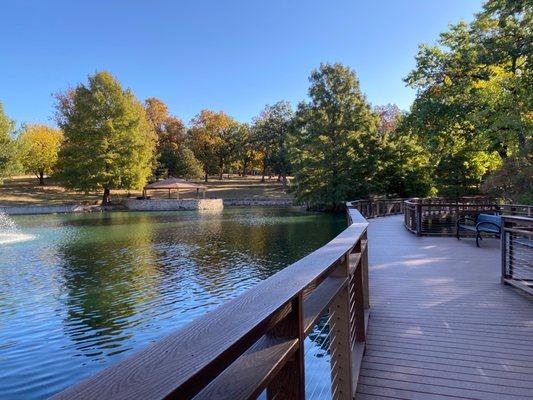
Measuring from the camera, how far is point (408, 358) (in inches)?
Result: 136

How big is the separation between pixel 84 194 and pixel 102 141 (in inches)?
315

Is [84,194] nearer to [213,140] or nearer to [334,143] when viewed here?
[213,140]

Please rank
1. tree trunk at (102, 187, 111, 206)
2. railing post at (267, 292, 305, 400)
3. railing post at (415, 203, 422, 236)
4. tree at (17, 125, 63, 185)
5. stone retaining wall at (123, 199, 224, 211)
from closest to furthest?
railing post at (267, 292, 305, 400), railing post at (415, 203, 422, 236), stone retaining wall at (123, 199, 224, 211), tree trunk at (102, 187, 111, 206), tree at (17, 125, 63, 185)

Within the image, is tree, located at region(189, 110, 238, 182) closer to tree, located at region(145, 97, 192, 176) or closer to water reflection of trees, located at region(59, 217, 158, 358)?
tree, located at region(145, 97, 192, 176)

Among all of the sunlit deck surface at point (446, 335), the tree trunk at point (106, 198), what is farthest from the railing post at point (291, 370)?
the tree trunk at point (106, 198)

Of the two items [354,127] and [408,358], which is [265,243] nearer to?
[408,358]

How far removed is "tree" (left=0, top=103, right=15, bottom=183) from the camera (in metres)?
38.4

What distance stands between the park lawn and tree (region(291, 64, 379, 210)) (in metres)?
8.49

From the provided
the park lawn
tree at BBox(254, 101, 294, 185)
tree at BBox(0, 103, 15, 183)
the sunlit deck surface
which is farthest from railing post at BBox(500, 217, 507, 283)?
tree at BBox(254, 101, 294, 185)

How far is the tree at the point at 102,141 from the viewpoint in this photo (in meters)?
40.7

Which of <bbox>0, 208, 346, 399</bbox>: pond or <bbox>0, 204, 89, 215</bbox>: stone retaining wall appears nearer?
<bbox>0, 208, 346, 399</bbox>: pond

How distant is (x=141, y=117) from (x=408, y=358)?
144ft

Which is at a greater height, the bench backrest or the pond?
the bench backrest

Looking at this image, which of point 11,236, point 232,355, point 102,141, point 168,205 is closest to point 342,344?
point 232,355
